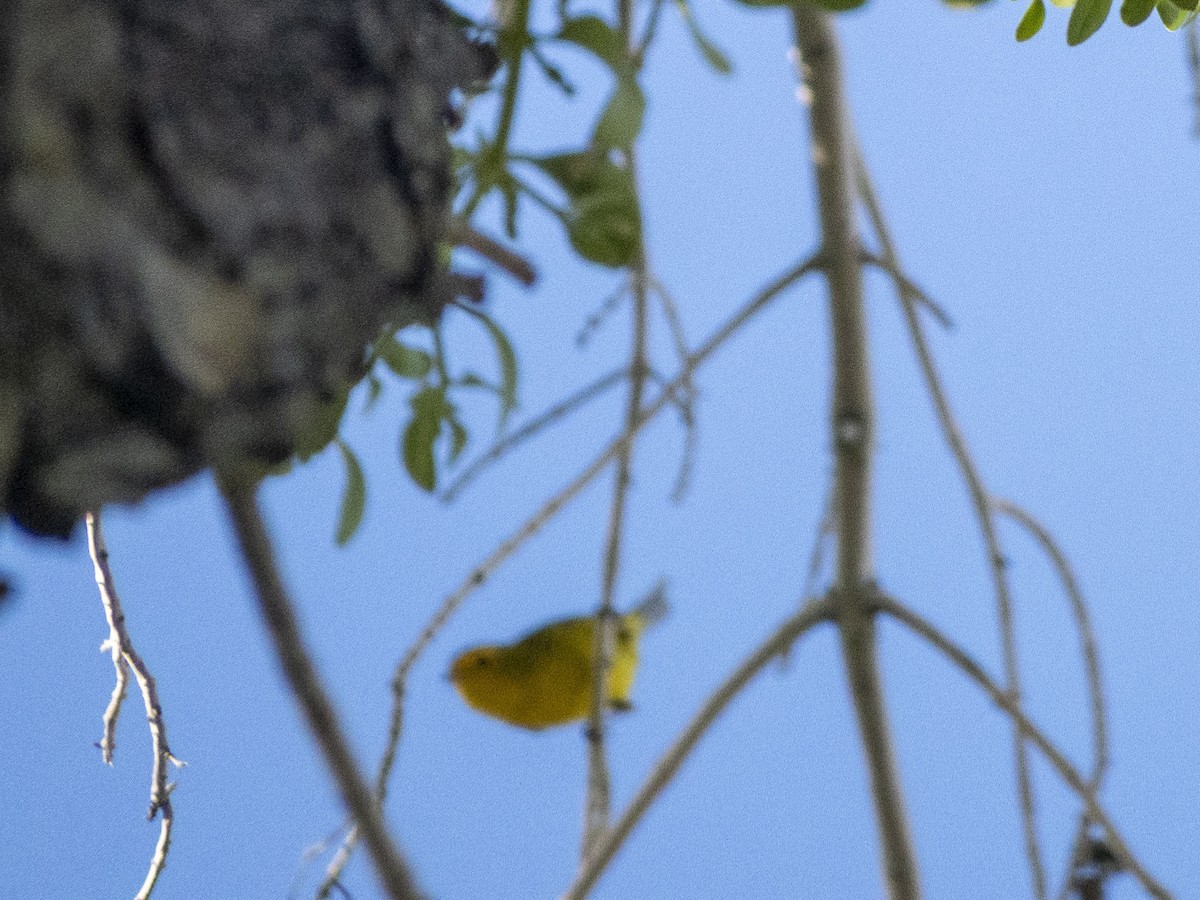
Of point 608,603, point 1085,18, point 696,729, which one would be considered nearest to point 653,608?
point 608,603

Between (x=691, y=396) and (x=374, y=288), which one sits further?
(x=691, y=396)

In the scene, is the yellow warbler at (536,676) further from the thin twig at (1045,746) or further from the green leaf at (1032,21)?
the green leaf at (1032,21)

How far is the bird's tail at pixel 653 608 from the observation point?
1.63 meters

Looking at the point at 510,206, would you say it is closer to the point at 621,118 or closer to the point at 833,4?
the point at 621,118

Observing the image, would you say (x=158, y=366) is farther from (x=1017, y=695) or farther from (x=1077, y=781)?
(x=1017, y=695)

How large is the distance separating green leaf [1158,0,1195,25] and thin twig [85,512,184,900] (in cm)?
55

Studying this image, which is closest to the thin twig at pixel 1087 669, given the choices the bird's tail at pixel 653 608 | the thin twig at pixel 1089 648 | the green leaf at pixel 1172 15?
the thin twig at pixel 1089 648

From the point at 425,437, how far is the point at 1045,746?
0.37 meters

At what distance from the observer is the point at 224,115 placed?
0.36 metres

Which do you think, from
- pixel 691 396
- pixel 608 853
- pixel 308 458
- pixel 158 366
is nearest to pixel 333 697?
pixel 158 366

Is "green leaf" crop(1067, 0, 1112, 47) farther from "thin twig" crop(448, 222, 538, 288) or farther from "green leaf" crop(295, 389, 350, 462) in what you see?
"green leaf" crop(295, 389, 350, 462)

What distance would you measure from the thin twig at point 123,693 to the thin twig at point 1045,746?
1.31ft

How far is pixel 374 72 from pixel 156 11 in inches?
2.8

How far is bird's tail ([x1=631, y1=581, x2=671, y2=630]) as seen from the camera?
1631mm
